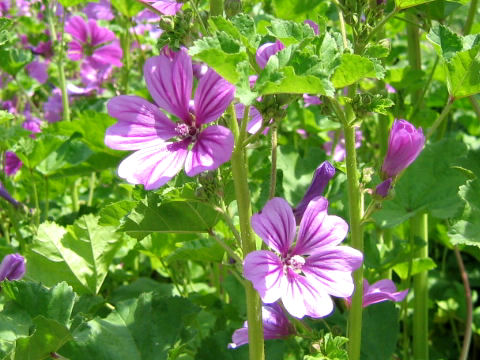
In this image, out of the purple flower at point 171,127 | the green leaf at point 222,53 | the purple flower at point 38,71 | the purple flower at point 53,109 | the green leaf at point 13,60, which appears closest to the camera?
the green leaf at point 222,53

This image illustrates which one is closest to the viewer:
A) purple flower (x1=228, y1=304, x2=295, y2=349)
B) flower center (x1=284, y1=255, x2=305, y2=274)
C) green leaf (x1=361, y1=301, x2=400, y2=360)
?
flower center (x1=284, y1=255, x2=305, y2=274)

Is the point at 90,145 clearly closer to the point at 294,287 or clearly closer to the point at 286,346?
the point at 286,346

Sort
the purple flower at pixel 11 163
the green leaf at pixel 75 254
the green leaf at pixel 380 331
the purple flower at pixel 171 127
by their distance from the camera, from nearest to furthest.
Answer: the purple flower at pixel 171 127 → the green leaf at pixel 380 331 → the green leaf at pixel 75 254 → the purple flower at pixel 11 163

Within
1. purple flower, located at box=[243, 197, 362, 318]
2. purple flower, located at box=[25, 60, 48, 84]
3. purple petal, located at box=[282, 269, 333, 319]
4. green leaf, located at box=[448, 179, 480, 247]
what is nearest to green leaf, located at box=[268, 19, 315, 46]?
purple flower, located at box=[243, 197, 362, 318]

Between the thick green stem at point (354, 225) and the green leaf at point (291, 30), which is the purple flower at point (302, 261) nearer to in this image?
the thick green stem at point (354, 225)

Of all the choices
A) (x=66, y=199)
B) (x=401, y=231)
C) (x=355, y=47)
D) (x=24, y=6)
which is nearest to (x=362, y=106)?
Answer: (x=355, y=47)

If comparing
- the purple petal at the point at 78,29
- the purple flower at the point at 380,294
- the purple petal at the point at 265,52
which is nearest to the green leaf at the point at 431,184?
the purple flower at the point at 380,294

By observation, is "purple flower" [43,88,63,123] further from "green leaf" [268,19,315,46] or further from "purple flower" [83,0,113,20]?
"green leaf" [268,19,315,46]
